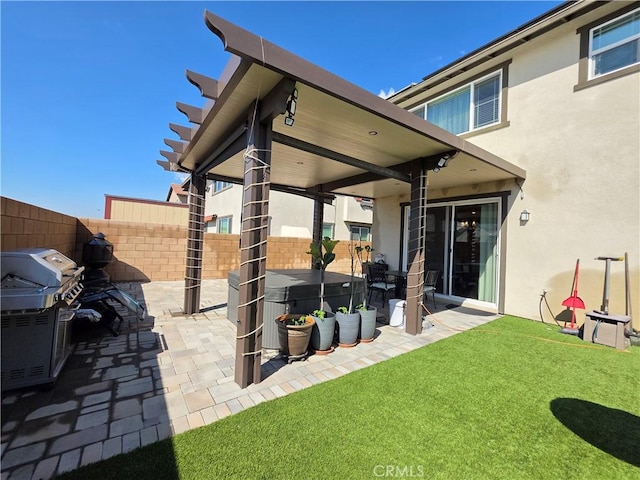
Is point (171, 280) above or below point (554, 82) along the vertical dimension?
below

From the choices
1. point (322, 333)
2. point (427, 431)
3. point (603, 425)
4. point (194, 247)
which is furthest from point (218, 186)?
point (603, 425)

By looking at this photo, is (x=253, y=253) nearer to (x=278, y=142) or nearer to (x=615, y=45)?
(x=278, y=142)

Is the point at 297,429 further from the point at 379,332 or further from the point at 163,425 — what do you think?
the point at 379,332

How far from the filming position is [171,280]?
888cm

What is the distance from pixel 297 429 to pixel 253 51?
296cm

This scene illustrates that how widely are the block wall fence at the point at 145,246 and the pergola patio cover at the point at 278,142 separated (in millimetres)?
2287

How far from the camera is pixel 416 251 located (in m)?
4.86

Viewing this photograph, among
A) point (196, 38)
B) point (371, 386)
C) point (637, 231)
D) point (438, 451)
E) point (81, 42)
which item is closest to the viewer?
point (438, 451)

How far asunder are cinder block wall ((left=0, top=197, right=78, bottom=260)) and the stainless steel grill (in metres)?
0.86

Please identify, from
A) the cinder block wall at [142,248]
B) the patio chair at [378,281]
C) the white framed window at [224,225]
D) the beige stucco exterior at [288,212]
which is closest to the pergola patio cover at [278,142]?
the patio chair at [378,281]

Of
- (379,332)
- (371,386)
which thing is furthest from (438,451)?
(379,332)

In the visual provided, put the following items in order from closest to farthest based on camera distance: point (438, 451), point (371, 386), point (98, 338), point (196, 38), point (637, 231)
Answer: point (438, 451) → point (371, 386) → point (98, 338) → point (637, 231) → point (196, 38)

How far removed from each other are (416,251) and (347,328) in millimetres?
1875

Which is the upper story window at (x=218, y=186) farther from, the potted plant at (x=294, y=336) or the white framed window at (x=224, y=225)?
the potted plant at (x=294, y=336)
